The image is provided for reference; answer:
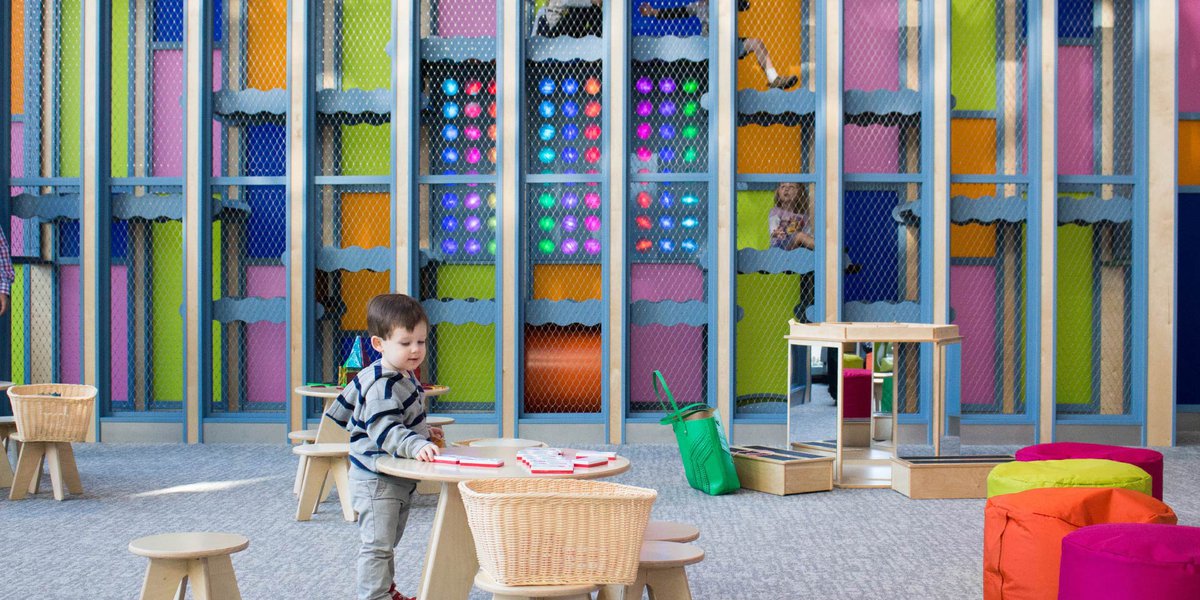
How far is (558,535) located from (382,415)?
1.00 m

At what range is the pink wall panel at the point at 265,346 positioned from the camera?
8414mm

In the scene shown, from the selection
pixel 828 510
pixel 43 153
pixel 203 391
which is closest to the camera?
pixel 828 510

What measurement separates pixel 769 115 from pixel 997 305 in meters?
2.21

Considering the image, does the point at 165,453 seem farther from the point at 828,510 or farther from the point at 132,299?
the point at 828,510

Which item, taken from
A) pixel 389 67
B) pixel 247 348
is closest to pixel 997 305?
pixel 389 67

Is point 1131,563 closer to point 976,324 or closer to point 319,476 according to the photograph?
point 319,476

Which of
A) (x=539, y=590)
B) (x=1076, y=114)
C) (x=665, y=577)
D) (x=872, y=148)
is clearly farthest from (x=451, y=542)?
(x=1076, y=114)

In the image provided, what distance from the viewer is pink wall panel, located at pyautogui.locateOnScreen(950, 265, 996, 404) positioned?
8203mm

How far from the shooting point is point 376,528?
333 centimetres

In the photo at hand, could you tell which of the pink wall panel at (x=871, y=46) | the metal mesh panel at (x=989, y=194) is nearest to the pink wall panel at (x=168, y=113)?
the pink wall panel at (x=871, y=46)

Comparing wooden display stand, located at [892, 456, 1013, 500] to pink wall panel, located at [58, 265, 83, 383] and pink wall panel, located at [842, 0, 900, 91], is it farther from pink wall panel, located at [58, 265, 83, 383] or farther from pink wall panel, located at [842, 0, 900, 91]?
pink wall panel, located at [58, 265, 83, 383]

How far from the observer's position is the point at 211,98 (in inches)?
318

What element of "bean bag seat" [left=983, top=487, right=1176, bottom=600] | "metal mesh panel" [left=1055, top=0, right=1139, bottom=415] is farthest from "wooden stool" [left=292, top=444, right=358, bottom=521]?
"metal mesh panel" [left=1055, top=0, right=1139, bottom=415]

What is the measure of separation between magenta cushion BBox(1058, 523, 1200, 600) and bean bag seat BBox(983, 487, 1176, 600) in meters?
0.37
